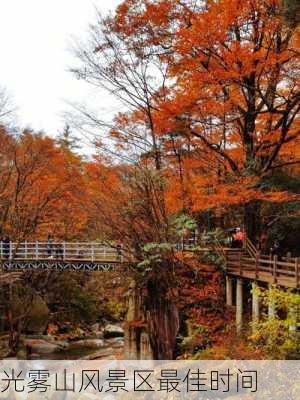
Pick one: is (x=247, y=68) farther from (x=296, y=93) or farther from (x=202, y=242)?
(x=202, y=242)

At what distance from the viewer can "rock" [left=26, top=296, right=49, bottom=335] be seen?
25.4 m

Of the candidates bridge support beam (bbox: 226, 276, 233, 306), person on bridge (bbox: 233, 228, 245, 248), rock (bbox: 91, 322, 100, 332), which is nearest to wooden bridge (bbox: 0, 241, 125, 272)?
person on bridge (bbox: 233, 228, 245, 248)

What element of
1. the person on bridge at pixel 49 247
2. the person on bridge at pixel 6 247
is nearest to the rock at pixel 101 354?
the person on bridge at pixel 49 247

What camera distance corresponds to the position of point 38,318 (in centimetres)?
2583

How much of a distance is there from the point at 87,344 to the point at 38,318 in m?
3.48

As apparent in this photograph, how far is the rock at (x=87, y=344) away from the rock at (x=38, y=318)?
2.48 metres

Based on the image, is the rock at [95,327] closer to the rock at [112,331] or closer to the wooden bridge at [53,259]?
the rock at [112,331]

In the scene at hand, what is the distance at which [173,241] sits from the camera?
14375 millimetres

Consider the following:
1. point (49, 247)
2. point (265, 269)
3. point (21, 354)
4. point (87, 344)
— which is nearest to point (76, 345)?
point (87, 344)

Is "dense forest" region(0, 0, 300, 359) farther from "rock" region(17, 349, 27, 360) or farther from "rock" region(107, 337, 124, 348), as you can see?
"rock" region(107, 337, 124, 348)

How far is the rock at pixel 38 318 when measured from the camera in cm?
2538

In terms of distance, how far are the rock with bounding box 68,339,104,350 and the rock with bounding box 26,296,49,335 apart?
2.48 meters

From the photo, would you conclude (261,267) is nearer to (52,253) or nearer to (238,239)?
(238,239)

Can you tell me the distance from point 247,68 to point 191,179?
15.1 ft
